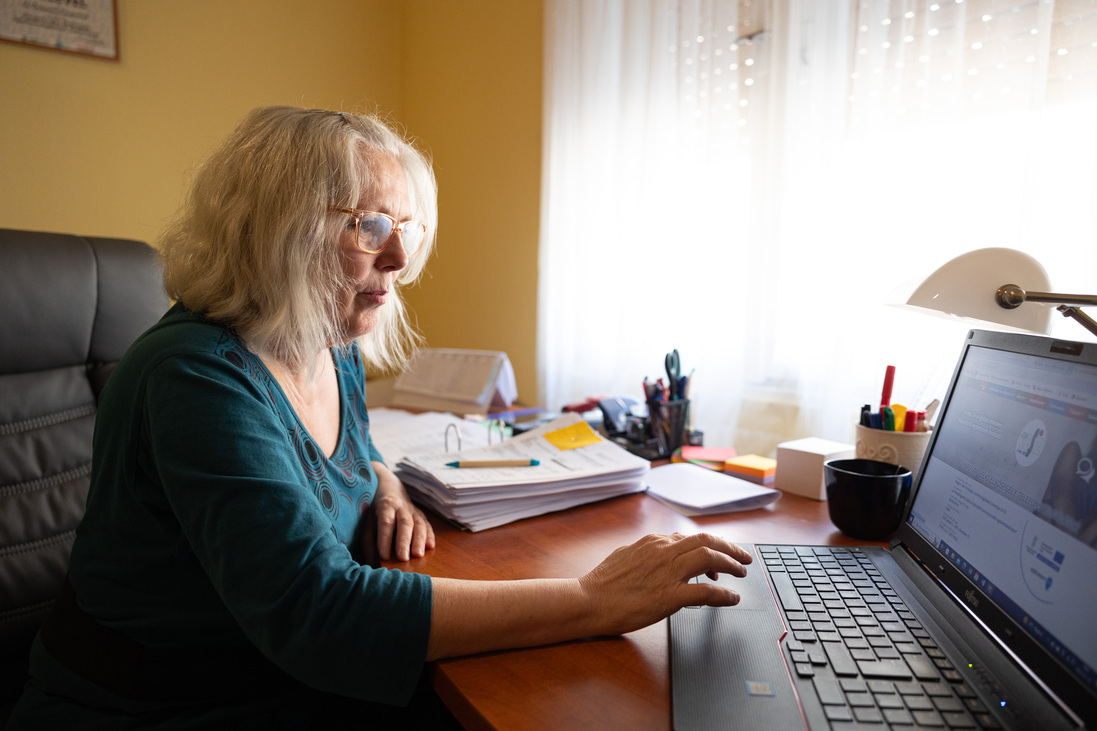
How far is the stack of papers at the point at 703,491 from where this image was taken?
3.38ft

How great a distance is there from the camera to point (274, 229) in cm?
84

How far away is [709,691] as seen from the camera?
544 millimetres

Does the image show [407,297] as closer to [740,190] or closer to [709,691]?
[740,190]

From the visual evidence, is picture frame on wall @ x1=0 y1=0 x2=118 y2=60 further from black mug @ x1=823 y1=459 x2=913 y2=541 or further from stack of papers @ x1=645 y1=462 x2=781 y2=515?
black mug @ x1=823 y1=459 x2=913 y2=541

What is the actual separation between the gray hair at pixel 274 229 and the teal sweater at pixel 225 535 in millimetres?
55

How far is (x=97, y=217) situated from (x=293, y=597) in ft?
7.13

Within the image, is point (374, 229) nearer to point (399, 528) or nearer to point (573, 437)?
point (399, 528)

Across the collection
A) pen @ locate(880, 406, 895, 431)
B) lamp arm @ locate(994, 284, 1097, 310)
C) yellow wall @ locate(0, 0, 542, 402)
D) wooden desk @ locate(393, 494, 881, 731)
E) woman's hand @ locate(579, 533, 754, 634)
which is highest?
yellow wall @ locate(0, 0, 542, 402)

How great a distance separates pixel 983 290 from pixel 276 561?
875 millimetres

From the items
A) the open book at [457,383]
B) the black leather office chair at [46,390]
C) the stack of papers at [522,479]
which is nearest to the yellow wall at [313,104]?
the open book at [457,383]

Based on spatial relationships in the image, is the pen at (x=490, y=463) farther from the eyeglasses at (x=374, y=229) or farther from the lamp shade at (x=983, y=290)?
the lamp shade at (x=983, y=290)

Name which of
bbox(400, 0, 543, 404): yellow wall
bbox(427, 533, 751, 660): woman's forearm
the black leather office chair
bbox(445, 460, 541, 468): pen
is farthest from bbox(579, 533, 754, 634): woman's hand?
bbox(400, 0, 543, 404): yellow wall

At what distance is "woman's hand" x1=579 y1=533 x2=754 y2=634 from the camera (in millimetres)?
658

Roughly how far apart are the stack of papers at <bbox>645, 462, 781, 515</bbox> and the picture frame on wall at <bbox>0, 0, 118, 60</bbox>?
90.6 inches
